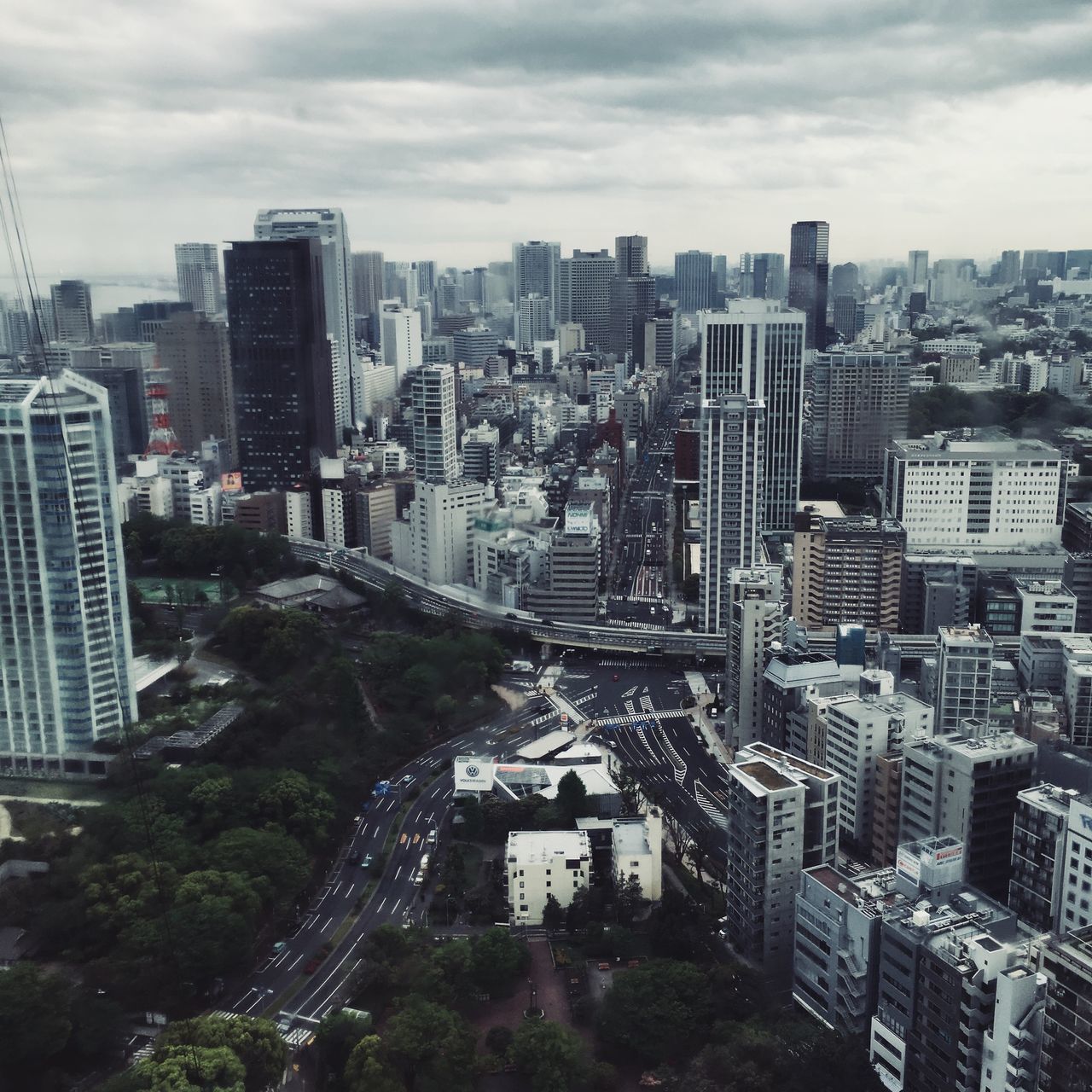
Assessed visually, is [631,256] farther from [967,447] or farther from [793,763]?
[793,763]

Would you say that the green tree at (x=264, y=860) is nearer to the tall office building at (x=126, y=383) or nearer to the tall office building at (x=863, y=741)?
the tall office building at (x=863, y=741)

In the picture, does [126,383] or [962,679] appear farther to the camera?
[126,383]

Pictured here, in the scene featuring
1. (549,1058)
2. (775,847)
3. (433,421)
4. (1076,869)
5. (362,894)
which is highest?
(433,421)

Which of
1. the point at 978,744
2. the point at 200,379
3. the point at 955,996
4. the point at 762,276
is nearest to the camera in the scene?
the point at 955,996

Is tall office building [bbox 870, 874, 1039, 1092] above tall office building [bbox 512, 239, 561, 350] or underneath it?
underneath

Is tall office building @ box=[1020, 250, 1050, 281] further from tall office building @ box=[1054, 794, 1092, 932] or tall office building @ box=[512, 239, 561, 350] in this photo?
tall office building @ box=[512, 239, 561, 350]

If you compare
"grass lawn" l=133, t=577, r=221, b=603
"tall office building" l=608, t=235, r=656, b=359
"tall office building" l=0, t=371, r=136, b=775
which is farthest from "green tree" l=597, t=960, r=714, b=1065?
"tall office building" l=608, t=235, r=656, b=359

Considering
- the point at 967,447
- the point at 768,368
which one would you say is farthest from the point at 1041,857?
the point at 768,368
